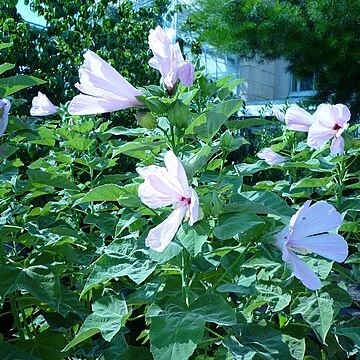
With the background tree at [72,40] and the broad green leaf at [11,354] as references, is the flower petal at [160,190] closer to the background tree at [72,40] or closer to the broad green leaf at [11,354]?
the broad green leaf at [11,354]

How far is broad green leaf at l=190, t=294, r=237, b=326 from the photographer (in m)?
0.91

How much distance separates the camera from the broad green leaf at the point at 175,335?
0.86 meters

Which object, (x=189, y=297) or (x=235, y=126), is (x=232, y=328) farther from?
(x=235, y=126)

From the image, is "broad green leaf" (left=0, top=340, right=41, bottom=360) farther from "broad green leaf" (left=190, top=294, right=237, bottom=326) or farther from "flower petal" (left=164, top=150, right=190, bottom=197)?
"flower petal" (left=164, top=150, right=190, bottom=197)

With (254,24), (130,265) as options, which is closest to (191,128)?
(130,265)

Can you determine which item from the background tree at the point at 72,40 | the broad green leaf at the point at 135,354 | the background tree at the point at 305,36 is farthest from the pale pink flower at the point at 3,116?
the background tree at the point at 305,36

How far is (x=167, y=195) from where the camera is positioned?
91 cm

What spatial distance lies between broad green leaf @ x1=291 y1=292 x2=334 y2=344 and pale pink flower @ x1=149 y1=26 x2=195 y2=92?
51cm

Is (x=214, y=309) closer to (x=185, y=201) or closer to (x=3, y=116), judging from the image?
(x=185, y=201)

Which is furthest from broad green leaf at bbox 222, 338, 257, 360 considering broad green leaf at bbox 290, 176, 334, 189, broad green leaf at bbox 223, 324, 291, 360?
broad green leaf at bbox 290, 176, 334, 189

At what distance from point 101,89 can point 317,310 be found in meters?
0.60

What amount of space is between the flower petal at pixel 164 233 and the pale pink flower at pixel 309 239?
175 mm

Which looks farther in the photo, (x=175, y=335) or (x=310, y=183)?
(x=310, y=183)

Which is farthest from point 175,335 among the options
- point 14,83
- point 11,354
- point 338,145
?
point 338,145
